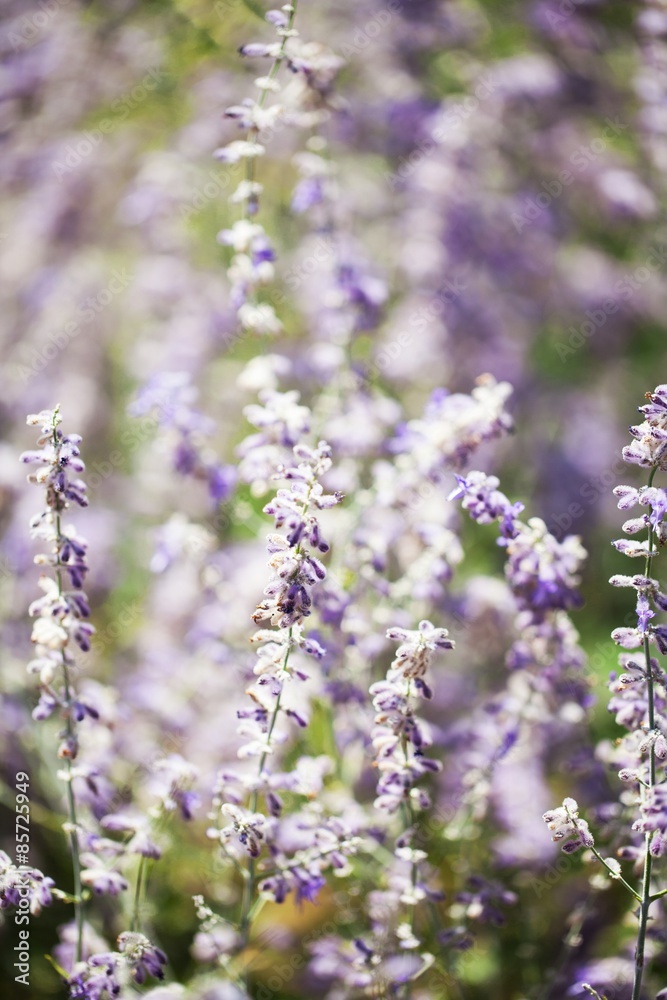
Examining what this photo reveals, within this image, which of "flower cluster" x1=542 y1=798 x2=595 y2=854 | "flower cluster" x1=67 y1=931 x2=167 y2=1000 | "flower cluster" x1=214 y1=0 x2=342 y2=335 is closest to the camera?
"flower cluster" x1=542 y1=798 x2=595 y2=854

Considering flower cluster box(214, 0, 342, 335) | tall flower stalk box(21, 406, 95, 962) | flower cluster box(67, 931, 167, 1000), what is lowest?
flower cluster box(67, 931, 167, 1000)

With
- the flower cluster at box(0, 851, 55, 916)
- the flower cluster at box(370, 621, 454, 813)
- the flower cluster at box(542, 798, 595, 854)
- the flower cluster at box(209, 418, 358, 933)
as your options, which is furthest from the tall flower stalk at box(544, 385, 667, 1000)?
the flower cluster at box(0, 851, 55, 916)

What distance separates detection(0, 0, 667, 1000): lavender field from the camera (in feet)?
4.91

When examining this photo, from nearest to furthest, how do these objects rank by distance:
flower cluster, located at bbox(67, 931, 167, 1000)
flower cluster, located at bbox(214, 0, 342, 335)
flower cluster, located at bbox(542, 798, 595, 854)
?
flower cluster, located at bbox(542, 798, 595, 854)
flower cluster, located at bbox(67, 931, 167, 1000)
flower cluster, located at bbox(214, 0, 342, 335)

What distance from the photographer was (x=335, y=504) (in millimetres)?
1308

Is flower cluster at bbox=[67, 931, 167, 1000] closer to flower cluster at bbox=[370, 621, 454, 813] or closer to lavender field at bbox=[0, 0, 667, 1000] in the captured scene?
lavender field at bbox=[0, 0, 667, 1000]

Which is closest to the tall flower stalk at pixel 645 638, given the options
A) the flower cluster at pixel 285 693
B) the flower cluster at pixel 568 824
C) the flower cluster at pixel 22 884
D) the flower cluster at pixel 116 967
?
the flower cluster at pixel 568 824

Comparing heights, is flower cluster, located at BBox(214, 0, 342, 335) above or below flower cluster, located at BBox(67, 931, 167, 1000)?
above

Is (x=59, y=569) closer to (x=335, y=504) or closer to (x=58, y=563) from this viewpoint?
(x=58, y=563)

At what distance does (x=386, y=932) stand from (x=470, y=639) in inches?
42.6

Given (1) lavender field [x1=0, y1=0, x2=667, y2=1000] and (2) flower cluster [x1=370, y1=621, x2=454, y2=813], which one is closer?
(2) flower cluster [x1=370, y1=621, x2=454, y2=813]

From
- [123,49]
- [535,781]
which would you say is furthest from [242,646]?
[123,49]

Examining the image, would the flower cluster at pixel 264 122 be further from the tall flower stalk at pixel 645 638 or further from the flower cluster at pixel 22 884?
the flower cluster at pixel 22 884

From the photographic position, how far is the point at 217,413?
3.56 m
